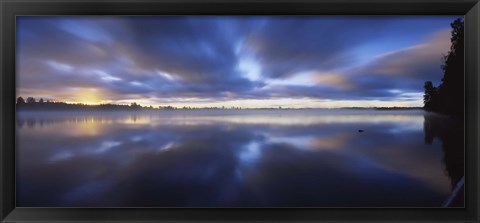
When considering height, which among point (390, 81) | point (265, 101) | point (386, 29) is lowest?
point (265, 101)

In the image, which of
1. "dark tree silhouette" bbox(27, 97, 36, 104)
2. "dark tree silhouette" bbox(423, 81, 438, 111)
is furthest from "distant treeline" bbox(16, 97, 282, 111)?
"dark tree silhouette" bbox(423, 81, 438, 111)

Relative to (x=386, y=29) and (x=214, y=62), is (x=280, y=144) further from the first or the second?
(x=386, y=29)

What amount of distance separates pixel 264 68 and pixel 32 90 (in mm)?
1176

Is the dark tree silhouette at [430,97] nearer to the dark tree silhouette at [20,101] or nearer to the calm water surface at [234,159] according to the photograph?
the calm water surface at [234,159]

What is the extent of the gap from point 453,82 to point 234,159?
3.79 ft

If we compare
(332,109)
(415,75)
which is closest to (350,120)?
(332,109)

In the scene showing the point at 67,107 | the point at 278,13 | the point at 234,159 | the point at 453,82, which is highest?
the point at 278,13

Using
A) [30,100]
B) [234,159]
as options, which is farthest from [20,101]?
[234,159]

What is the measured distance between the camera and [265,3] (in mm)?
1103

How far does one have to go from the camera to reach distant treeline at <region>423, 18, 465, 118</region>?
1133 mm

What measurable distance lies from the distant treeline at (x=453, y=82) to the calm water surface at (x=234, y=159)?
90 mm

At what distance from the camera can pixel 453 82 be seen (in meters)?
1.15

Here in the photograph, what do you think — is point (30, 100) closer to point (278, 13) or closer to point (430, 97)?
point (278, 13)

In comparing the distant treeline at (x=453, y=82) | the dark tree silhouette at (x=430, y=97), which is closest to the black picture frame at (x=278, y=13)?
the distant treeline at (x=453, y=82)
